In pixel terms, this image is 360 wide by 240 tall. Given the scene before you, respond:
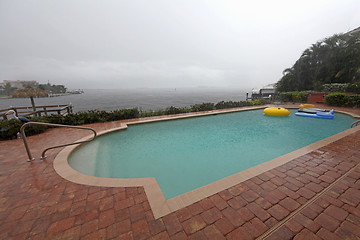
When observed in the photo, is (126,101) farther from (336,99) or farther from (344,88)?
(344,88)

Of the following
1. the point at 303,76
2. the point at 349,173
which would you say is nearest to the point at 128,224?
the point at 349,173

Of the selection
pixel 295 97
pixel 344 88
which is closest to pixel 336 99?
pixel 344 88

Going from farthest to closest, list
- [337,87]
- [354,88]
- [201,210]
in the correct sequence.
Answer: [337,87] < [354,88] < [201,210]

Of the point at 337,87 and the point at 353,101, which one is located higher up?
the point at 337,87

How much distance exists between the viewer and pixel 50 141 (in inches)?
205

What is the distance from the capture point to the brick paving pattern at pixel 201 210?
1807 mm

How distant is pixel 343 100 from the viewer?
1232 centimetres

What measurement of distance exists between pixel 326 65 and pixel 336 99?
11589 mm

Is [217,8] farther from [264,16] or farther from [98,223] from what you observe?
[98,223]

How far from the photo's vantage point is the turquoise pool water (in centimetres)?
401

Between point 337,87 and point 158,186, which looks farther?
point 337,87

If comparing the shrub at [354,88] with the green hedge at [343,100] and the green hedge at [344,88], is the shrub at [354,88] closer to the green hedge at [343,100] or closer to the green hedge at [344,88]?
the green hedge at [344,88]

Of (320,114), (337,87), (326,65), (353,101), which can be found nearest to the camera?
(320,114)

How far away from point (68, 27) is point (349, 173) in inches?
813
